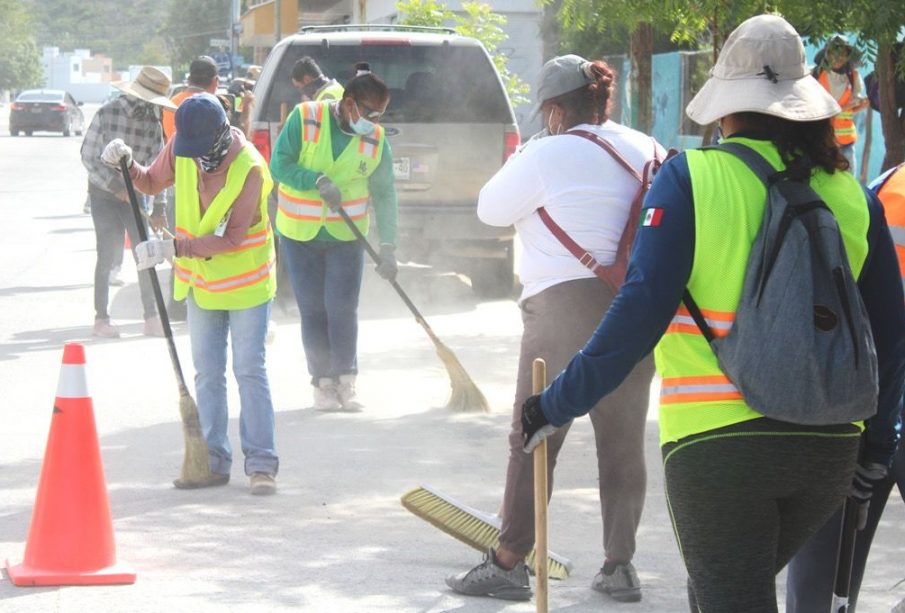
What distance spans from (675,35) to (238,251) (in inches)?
183

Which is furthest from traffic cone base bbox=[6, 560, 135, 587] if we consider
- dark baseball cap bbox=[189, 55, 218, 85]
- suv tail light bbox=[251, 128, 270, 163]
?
dark baseball cap bbox=[189, 55, 218, 85]

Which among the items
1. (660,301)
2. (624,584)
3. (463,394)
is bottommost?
(463,394)

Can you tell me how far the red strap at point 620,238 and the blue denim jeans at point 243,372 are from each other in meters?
2.03

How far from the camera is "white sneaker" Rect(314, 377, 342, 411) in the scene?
8.53 metres

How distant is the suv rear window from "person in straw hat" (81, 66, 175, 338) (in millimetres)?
1397

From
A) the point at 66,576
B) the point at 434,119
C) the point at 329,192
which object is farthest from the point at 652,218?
the point at 434,119

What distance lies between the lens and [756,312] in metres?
3.03

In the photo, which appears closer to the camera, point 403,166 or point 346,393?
point 346,393

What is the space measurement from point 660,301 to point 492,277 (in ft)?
32.4

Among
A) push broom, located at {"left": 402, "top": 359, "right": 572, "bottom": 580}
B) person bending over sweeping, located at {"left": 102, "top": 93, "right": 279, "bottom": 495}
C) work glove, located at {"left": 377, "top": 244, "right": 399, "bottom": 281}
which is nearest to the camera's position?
push broom, located at {"left": 402, "top": 359, "right": 572, "bottom": 580}

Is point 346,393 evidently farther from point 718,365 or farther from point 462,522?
point 718,365

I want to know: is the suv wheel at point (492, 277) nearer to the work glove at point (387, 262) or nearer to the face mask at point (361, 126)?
the work glove at point (387, 262)

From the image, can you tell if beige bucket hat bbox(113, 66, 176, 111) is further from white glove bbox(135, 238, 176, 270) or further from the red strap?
the red strap

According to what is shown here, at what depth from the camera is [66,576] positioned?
5180 mm
